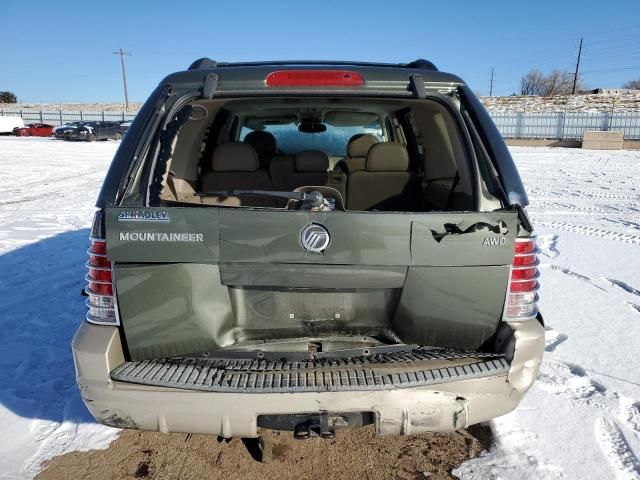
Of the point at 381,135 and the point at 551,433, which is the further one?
the point at 381,135

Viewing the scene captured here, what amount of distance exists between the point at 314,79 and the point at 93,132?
3212cm

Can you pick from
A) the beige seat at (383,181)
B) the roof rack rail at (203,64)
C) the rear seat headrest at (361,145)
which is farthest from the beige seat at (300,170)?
the roof rack rail at (203,64)

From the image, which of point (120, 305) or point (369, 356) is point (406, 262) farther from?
point (120, 305)

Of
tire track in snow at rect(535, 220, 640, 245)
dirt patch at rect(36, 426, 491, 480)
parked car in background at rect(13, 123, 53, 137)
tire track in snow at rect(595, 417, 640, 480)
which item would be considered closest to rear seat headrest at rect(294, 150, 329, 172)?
dirt patch at rect(36, 426, 491, 480)

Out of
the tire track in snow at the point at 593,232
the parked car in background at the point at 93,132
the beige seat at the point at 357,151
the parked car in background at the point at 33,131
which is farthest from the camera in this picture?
the parked car in background at the point at 33,131

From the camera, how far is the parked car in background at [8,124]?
35312 millimetres

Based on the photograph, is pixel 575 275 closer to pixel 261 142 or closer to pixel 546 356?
pixel 546 356

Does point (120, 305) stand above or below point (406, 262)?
below

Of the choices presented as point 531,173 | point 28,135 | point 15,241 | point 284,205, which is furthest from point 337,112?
point 28,135

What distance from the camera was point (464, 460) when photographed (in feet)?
7.82

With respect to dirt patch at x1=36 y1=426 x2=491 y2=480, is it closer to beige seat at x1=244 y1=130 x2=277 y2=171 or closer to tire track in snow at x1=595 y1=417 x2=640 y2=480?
tire track in snow at x1=595 y1=417 x2=640 y2=480

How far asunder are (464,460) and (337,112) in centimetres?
310

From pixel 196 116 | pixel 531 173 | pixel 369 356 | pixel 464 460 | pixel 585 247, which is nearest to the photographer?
pixel 369 356

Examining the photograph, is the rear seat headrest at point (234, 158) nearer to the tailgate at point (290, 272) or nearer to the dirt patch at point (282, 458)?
the tailgate at point (290, 272)
